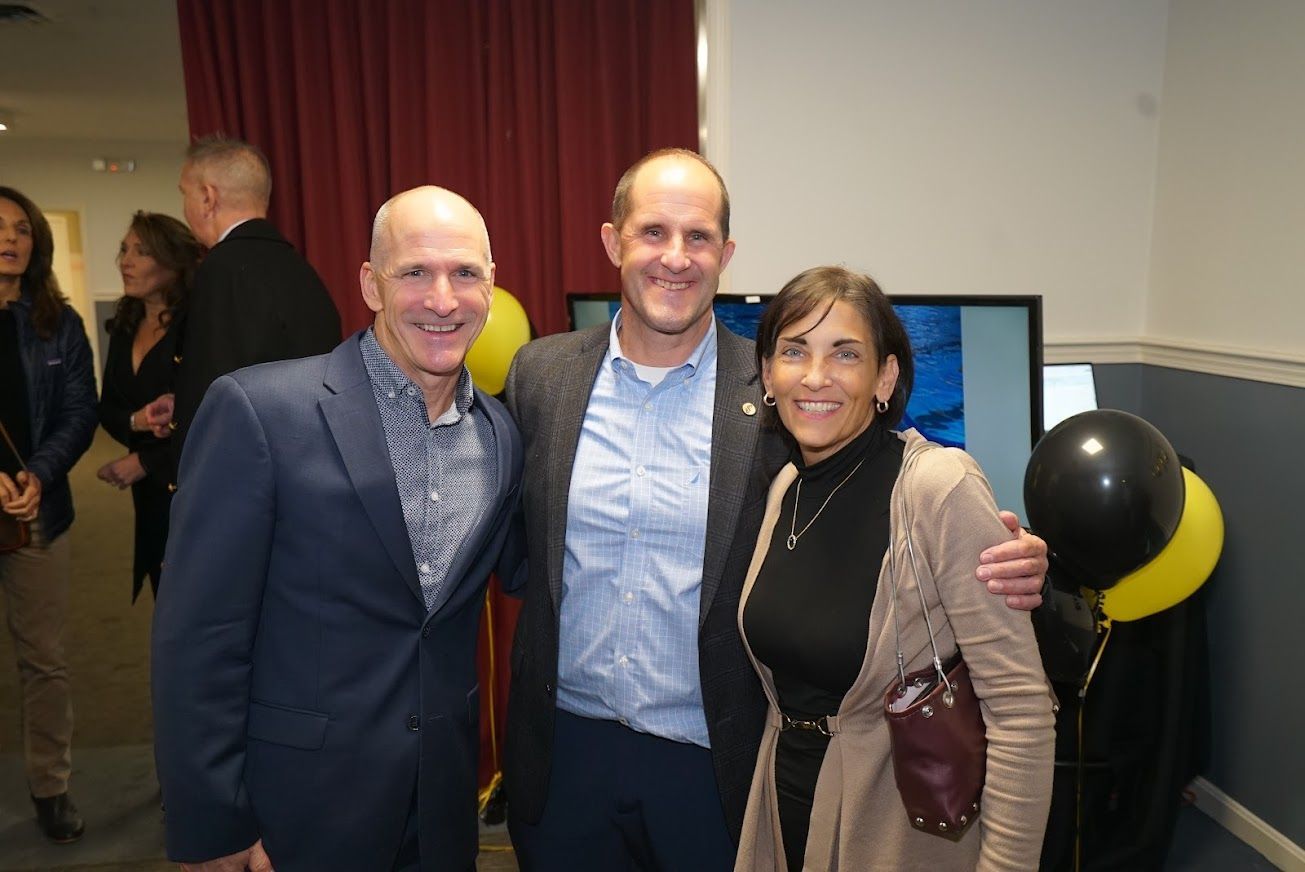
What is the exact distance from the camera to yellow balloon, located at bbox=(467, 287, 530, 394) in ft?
8.36

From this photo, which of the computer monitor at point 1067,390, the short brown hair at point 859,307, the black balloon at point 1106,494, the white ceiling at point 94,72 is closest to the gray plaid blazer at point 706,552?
the short brown hair at point 859,307

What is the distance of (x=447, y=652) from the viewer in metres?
1.51

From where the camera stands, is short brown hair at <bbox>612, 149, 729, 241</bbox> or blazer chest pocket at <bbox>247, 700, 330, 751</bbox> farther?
short brown hair at <bbox>612, 149, 729, 241</bbox>

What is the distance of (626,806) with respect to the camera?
160 cm

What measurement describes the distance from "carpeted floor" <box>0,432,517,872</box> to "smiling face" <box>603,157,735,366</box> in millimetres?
1858

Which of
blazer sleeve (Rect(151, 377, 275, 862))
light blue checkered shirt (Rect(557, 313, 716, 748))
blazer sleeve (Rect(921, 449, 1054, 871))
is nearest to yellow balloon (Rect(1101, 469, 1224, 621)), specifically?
blazer sleeve (Rect(921, 449, 1054, 871))

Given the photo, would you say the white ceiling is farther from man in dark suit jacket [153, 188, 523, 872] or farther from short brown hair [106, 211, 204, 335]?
man in dark suit jacket [153, 188, 523, 872]

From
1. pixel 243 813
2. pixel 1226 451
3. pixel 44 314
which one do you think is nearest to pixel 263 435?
pixel 243 813

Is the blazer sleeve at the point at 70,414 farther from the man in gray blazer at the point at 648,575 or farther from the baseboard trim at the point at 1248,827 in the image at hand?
the baseboard trim at the point at 1248,827

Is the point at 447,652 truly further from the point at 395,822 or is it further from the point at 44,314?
the point at 44,314

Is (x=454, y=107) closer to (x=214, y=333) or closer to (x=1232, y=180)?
(x=214, y=333)

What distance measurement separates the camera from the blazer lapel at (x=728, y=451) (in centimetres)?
154

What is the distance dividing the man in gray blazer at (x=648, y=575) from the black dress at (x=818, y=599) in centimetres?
13

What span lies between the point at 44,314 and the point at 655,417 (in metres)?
2.16
